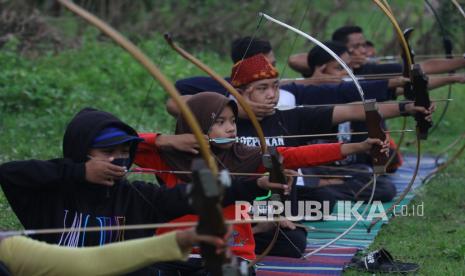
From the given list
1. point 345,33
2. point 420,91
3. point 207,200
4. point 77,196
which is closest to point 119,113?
point 345,33

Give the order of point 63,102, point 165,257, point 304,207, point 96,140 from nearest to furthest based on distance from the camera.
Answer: point 165,257
point 96,140
point 304,207
point 63,102

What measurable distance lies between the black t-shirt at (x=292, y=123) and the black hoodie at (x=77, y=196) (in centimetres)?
125

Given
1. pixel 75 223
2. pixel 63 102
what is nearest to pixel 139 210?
pixel 75 223

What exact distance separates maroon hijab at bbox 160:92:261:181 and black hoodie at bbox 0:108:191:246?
0.38 meters

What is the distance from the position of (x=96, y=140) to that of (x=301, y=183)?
220 cm

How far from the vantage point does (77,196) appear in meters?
3.35

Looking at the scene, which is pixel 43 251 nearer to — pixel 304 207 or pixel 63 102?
pixel 304 207

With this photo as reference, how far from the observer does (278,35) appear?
11.2 meters

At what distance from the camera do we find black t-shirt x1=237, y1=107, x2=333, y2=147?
4605 mm

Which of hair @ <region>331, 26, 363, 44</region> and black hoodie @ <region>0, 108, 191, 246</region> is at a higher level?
hair @ <region>331, 26, 363, 44</region>

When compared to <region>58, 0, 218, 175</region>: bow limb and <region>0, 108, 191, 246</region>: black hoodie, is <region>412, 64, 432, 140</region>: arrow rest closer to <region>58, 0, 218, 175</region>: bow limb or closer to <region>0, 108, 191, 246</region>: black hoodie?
<region>0, 108, 191, 246</region>: black hoodie

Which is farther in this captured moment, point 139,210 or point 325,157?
point 325,157

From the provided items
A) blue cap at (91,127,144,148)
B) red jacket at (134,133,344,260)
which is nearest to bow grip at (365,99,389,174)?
red jacket at (134,133,344,260)

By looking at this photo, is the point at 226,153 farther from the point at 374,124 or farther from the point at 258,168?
the point at 374,124
